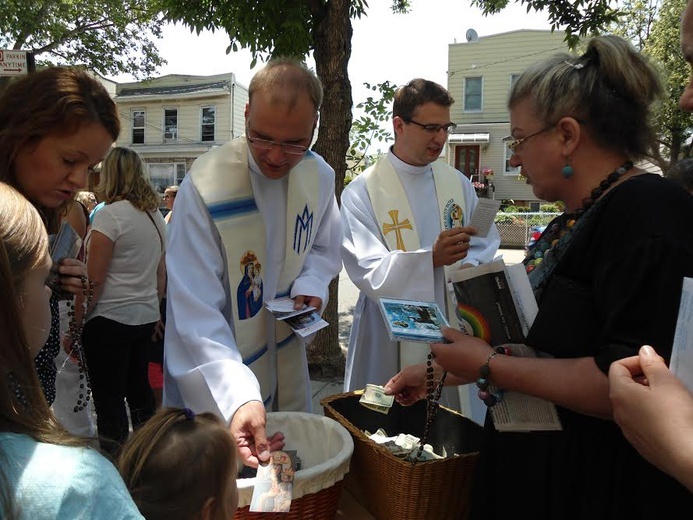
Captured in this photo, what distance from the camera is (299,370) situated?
242 centimetres

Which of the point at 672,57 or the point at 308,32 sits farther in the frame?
the point at 672,57

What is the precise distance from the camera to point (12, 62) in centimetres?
548

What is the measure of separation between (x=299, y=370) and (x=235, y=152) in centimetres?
93

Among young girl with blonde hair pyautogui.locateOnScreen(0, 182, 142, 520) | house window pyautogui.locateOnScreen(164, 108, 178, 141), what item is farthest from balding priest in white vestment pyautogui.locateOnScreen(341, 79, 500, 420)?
house window pyautogui.locateOnScreen(164, 108, 178, 141)

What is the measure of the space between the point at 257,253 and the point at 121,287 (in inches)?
67.3

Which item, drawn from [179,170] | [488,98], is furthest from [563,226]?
[179,170]

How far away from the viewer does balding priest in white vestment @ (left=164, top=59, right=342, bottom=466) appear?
183cm

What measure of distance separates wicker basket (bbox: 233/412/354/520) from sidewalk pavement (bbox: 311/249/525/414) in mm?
2615

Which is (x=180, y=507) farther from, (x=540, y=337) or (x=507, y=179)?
(x=507, y=179)

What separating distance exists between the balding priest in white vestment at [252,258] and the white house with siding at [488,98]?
76.8ft

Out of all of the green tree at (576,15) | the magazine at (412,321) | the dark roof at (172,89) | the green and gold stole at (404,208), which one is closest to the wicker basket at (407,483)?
the magazine at (412,321)

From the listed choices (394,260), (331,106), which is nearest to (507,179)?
(331,106)

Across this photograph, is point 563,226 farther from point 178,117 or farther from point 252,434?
point 178,117

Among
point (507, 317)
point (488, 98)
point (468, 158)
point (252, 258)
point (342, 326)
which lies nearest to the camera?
point (507, 317)
